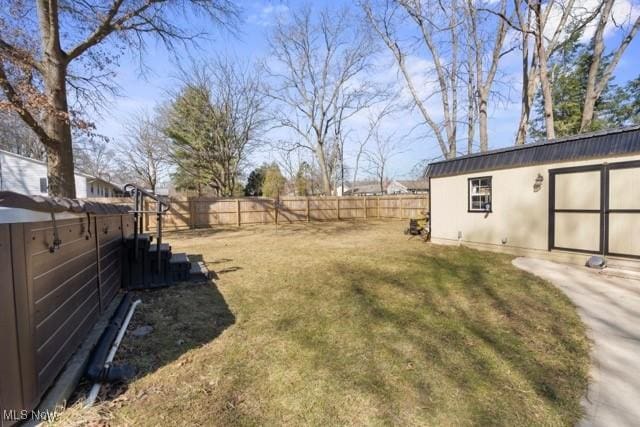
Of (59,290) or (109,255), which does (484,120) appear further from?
(59,290)

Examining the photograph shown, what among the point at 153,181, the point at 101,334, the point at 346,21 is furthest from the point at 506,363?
the point at 153,181

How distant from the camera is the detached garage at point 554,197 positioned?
534cm

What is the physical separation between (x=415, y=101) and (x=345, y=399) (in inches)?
557

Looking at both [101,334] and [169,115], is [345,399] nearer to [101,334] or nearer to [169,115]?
[101,334]

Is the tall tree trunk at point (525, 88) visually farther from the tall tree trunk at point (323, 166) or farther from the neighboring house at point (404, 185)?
the neighboring house at point (404, 185)

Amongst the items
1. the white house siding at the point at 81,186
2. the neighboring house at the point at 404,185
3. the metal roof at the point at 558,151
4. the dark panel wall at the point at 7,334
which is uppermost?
the neighboring house at the point at 404,185

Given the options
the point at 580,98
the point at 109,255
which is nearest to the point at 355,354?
the point at 109,255

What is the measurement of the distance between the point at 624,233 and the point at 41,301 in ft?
25.6

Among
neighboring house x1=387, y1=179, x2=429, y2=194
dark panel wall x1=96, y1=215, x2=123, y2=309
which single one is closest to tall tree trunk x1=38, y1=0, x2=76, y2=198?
dark panel wall x1=96, y1=215, x2=123, y2=309

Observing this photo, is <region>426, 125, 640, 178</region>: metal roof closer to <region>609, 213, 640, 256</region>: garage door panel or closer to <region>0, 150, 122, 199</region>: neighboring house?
<region>609, 213, 640, 256</region>: garage door panel

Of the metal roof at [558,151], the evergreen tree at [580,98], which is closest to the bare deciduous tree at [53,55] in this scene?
the metal roof at [558,151]

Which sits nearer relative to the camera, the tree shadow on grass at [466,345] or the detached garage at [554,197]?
the tree shadow on grass at [466,345]

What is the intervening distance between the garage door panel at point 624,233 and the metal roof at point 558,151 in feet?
3.66

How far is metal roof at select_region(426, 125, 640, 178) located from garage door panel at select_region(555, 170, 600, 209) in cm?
34
